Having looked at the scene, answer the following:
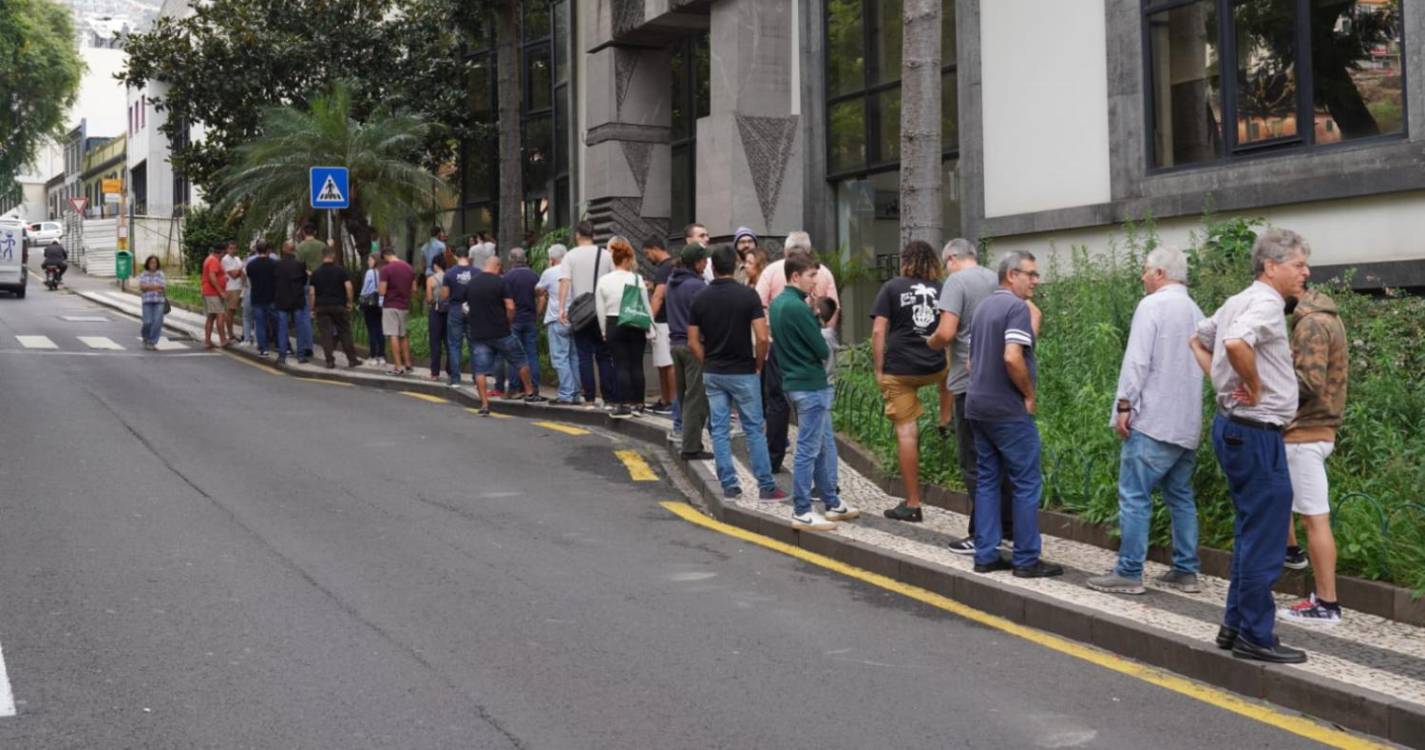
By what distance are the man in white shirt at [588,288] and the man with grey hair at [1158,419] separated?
795 cm

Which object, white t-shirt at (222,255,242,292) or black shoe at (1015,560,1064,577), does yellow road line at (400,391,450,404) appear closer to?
white t-shirt at (222,255,242,292)

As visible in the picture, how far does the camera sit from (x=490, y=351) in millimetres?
16703

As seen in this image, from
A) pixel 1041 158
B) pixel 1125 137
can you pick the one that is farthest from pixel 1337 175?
pixel 1041 158

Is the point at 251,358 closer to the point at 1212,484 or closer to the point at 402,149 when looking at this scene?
the point at 402,149

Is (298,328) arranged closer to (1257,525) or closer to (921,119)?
(921,119)

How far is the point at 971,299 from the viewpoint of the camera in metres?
9.53

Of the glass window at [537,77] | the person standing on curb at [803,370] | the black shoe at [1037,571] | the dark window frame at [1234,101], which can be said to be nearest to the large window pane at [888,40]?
the dark window frame at [1234,101]

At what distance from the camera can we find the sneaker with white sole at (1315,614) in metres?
7.25

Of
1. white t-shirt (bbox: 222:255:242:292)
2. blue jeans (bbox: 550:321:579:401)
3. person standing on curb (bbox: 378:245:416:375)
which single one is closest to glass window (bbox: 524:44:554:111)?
white t-shirt (bbox: 222:255:242:292)

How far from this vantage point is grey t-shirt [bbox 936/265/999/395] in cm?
952

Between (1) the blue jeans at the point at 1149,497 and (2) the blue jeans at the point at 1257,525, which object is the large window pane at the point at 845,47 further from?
(2) the blue jeans at the point at 1257,525

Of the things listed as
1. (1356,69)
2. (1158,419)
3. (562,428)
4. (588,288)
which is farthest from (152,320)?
(1158,419)

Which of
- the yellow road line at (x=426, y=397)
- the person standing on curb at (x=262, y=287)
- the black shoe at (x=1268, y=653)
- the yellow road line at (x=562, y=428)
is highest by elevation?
the person standing on curb at (x=262, y=287)

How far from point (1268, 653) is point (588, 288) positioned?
9874mm
